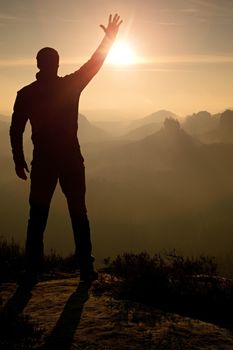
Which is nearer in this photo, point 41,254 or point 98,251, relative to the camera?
point 41,254

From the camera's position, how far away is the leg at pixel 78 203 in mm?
5066

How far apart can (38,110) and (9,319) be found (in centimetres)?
244

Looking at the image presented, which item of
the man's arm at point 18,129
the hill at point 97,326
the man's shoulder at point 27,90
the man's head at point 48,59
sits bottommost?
the hill at point 97,326

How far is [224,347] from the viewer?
10.7 feet

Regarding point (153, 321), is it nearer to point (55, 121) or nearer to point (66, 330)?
point (66, 330)

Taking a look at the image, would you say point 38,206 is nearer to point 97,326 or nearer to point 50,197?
point 50,197

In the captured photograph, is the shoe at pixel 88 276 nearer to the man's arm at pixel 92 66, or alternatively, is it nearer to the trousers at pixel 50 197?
the trousers at pixel 50 197

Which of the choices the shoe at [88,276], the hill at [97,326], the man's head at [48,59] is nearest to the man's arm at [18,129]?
the man's head at [48,59]

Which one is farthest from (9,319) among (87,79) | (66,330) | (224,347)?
(87,79)

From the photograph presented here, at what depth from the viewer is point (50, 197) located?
514 centimetres

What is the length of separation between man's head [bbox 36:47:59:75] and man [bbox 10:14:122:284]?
0.04 feet

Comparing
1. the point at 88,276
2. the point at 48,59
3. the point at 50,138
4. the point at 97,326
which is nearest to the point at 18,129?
the point at 50,138

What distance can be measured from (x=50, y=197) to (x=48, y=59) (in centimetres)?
156

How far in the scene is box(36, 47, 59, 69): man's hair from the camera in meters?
4.82
